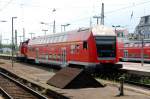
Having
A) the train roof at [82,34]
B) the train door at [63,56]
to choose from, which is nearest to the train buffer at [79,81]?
the train roof at [82,34]

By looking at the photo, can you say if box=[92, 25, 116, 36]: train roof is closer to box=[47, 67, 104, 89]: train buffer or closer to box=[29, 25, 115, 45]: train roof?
box=[29, 25, 115, 45]: train roof

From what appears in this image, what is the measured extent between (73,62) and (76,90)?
11757 millimetres

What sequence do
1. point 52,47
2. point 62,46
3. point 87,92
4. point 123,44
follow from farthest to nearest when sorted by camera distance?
point 123,44, point 52,47, point 62,46, point 87,92

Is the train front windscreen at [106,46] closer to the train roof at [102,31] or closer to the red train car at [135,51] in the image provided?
the train roof at [102,31]

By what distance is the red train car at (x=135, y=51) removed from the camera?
52.4 m

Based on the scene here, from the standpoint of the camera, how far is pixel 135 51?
55.9 meters

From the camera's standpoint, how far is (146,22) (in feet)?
372

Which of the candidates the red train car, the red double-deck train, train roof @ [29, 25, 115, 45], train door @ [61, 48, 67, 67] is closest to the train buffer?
the red double-deck train

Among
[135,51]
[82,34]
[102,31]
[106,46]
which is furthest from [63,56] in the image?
[135,51]

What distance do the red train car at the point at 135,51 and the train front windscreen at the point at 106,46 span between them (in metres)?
23.6

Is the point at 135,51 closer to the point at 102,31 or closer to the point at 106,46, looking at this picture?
the point at 102,31

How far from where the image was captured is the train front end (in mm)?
28109

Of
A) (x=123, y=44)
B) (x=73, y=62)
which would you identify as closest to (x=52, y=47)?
(x=73, y=62)

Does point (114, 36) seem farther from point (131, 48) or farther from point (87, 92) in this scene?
point (131, 48)
